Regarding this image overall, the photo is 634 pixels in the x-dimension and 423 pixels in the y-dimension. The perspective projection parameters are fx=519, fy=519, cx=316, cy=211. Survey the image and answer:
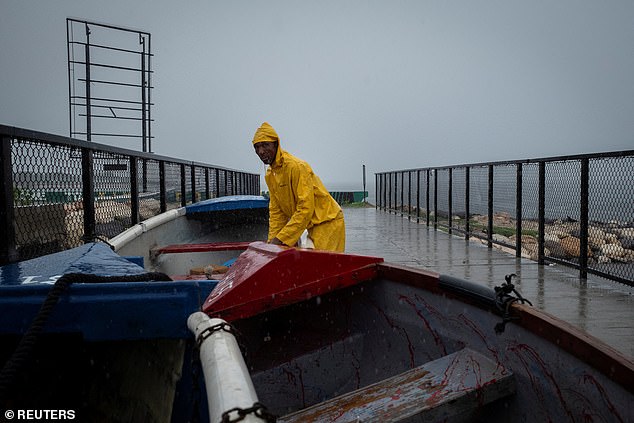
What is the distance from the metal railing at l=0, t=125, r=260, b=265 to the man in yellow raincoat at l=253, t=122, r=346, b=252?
5.10 ft

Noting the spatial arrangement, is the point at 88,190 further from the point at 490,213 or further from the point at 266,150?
the point at 490,213

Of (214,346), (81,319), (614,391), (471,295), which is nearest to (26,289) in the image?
(81,319)

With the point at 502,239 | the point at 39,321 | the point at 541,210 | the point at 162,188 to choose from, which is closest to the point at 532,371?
the point at 39,321

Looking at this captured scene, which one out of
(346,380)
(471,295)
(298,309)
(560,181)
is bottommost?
(346,380)

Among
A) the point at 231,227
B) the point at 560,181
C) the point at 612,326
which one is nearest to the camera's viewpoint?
the point at 612,326

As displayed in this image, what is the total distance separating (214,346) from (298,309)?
207 cm

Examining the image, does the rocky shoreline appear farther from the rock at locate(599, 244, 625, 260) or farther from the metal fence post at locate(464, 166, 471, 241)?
the metal fence post at locate(464, 166, 471, 241)

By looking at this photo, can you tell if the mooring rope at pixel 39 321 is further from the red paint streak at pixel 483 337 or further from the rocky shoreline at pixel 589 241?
the rocky shoreline at pixel 589 241

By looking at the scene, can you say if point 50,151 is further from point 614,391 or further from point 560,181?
point 560,181

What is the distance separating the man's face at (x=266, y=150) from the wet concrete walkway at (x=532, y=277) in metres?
2.90

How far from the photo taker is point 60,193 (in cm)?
407

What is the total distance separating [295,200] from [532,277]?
3.28m

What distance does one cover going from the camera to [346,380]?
3406mm

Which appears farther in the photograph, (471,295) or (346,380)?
(346,380)
